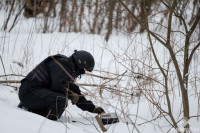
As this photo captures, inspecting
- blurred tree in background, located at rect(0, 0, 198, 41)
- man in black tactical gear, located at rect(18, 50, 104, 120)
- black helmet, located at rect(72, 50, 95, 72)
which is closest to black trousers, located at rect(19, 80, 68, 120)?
man in black tactical gear, located at rect(18, 50, 104, 120)

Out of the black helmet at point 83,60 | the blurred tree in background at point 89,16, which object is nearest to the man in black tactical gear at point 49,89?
the black helmet at point 83,60

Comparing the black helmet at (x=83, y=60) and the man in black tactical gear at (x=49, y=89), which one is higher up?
the black helmet at (x=83, y=60)

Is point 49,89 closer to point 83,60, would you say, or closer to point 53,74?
point 53,74

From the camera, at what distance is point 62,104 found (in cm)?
210

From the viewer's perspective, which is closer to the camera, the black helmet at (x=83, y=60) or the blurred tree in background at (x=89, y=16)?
the black helmet at (x=83, y=60)

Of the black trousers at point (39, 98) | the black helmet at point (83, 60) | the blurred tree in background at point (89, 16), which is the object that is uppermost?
the blurred tree in background at point (89, 16)

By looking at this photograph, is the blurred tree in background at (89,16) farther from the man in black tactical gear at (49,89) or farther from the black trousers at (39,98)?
the black trousers at (39,98)

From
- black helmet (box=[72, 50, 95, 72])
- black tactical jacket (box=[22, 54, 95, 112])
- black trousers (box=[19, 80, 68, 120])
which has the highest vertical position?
black helmet (box=[72, 50, 95, 72])

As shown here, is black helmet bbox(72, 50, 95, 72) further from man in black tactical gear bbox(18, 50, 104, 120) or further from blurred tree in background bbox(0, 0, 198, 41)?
blurred tree in background bbox(0, 0, 198, 41)

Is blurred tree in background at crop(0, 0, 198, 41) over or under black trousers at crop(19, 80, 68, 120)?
over

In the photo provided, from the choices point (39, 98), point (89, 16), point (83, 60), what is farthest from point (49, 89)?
point (89, 16)

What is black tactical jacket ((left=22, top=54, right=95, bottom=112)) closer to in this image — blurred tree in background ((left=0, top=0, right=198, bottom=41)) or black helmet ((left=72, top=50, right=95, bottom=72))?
black helmet ((left=72, top=50, right=95, bottom=72))

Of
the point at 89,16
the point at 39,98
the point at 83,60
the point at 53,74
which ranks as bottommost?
the point at 39,98

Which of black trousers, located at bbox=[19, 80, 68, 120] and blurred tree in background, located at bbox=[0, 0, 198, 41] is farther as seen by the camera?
blurred tree in background, located at bbox=[0, 0, 198, 41]
